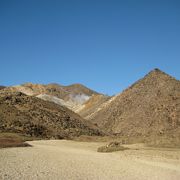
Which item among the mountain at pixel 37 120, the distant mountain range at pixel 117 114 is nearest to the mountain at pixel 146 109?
the distant mountain range at pixel 117 114

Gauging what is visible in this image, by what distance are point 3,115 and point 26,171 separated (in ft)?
129

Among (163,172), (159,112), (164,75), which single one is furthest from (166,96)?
(163,172)

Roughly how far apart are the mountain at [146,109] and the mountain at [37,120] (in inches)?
426

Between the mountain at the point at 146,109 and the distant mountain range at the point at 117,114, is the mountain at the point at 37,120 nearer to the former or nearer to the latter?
the distant mountain range at the point at 117,114

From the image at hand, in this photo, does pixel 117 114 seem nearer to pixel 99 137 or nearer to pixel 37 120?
pixel 99 137

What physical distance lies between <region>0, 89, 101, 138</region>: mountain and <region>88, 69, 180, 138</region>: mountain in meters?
10.8

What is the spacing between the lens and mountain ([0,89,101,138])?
5044cm

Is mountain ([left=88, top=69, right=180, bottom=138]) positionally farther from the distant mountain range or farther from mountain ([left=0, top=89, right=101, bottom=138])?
mountain ([left=0, top=89, right=101, bottom=138])

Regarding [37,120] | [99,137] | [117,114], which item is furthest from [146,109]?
[37,120]

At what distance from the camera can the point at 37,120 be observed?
5678cm

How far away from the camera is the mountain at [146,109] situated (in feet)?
227

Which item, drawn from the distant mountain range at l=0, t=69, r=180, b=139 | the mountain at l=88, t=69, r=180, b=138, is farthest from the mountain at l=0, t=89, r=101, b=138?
the mountain at l=88, t=69, r=180, b=138

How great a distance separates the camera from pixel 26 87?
178m

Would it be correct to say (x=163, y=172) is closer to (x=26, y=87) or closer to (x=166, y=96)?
(x=166, y=96)
